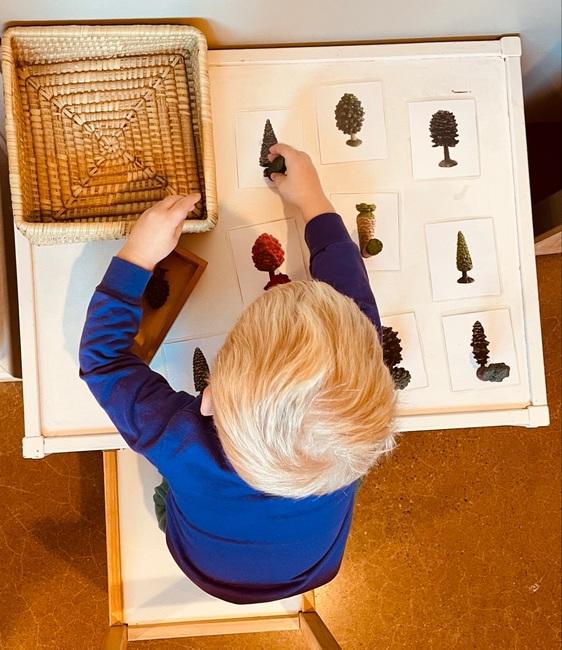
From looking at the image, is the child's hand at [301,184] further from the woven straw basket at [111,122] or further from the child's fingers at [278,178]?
the woven straw basket at [111,122]

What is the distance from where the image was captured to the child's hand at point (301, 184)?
91 cm

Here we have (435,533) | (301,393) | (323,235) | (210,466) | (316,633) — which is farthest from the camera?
(435,533)

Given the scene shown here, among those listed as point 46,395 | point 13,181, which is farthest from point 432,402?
point 13,181

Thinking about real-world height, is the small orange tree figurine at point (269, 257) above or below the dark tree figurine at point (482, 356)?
above

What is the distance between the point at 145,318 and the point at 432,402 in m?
0.45

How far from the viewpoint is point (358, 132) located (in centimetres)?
97

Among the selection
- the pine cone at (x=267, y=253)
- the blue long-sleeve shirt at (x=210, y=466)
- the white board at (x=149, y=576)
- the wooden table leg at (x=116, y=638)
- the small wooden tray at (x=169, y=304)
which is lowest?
the wooden table leg at (x=116, y=638)

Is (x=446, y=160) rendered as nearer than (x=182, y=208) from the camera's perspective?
No

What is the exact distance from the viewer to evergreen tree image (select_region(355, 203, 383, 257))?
946 millimetres

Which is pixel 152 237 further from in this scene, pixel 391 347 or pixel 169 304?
pixel 391 347

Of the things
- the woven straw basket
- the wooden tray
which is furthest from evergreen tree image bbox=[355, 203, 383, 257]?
the wooden tray

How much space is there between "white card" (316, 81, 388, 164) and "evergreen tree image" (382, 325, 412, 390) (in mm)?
270

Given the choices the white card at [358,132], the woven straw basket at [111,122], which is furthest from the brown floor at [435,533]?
the white card at [358,132]

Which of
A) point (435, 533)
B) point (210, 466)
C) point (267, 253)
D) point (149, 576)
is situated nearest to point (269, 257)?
point (267, 253)
